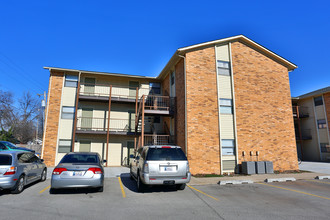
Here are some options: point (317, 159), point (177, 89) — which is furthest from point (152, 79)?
point (317, 159)

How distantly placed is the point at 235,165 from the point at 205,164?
6.82 feet

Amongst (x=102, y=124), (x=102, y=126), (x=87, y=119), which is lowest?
(x=102, y=126)

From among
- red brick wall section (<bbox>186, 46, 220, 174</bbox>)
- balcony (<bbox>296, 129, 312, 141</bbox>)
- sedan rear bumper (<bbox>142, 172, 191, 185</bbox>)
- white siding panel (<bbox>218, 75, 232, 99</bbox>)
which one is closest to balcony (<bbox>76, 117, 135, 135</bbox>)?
red brick wall section (<bbox>186, 46, 220, 174</bbox>)

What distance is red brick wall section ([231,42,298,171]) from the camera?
12633mm

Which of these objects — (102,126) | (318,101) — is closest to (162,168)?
(102,126)

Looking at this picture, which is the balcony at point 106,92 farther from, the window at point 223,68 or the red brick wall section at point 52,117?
the window at point 223,68

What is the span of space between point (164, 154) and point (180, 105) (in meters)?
6.49

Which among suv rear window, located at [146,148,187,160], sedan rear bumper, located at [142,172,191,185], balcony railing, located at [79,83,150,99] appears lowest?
sedan rear bumper, located at [142,172,191,185]

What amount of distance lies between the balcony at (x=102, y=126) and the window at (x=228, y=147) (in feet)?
23.4

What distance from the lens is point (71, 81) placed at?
54.2 ft

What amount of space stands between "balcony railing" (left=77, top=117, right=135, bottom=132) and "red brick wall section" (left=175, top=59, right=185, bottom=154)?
5.46 meters

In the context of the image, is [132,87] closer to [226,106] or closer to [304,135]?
[226,106]

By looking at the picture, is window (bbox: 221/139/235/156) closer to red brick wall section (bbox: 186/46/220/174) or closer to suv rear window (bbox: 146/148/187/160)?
red brick wall section (bbox: 186/46/220/174)

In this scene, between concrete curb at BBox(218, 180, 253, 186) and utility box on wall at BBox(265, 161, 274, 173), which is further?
utility box on wall at BBox(265, 161, 274, 173)
